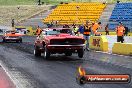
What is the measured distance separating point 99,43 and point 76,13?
44.1 m

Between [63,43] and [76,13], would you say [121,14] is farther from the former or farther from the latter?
[63,43]

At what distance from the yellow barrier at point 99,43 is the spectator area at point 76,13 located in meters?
36.3

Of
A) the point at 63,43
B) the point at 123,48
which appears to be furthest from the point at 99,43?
the point at 63,43

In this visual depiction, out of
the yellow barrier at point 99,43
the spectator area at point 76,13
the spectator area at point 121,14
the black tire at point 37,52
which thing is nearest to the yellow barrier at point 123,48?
the yellow barrier at point 99,43

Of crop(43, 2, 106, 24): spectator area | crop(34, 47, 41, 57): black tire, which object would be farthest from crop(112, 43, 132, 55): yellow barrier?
crop(43, 2, 106, 24): spectator area

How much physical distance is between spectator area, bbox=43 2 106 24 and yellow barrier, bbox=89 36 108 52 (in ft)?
119

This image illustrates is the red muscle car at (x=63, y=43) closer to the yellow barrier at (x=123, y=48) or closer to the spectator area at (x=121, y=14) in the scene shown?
the yellow barrier at (x=123, y=48)

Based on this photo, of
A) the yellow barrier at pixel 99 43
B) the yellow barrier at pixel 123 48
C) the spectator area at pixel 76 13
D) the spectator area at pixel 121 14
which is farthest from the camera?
the spectator area at pixel 76 13

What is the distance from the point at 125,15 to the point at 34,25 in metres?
16.9

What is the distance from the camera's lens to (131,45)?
74.1ft

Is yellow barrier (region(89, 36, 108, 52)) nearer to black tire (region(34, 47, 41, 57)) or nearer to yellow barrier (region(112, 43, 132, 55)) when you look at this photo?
yellow barrier (region(112, 43, 132, 55))

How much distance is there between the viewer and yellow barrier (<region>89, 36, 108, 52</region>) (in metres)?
26.8

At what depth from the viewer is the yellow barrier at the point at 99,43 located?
2684cm

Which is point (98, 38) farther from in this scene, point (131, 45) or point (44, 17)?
point (44, 17)
